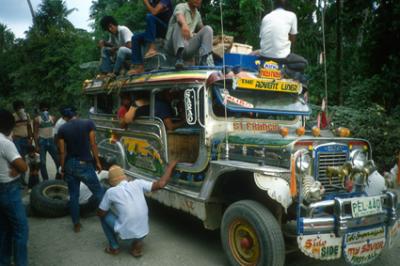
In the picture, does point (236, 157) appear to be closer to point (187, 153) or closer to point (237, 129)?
point (237, 129)

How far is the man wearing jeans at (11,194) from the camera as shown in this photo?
3.44 m

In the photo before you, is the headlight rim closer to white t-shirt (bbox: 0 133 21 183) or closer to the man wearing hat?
the man wearing hat

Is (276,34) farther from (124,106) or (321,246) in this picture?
(321,246)

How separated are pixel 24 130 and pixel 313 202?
227 inches

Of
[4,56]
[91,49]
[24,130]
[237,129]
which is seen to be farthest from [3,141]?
[4,56]

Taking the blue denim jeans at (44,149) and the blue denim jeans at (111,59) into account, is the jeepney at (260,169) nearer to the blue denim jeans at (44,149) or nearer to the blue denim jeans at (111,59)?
the blue denim jeans at (111,59)

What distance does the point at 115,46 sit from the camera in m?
7.27

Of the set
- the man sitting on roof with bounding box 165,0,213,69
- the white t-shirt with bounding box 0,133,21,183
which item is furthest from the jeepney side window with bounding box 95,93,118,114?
the white t-shirt with bounding box 0,133,21,183

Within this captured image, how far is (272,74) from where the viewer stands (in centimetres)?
484

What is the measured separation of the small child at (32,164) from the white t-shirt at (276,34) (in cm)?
474

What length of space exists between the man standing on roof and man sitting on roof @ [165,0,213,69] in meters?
0.91

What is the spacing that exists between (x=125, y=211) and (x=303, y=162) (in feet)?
6.45

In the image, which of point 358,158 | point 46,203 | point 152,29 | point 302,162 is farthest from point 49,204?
point 358,158

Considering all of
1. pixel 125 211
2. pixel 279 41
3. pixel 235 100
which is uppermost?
pixel 279 41
